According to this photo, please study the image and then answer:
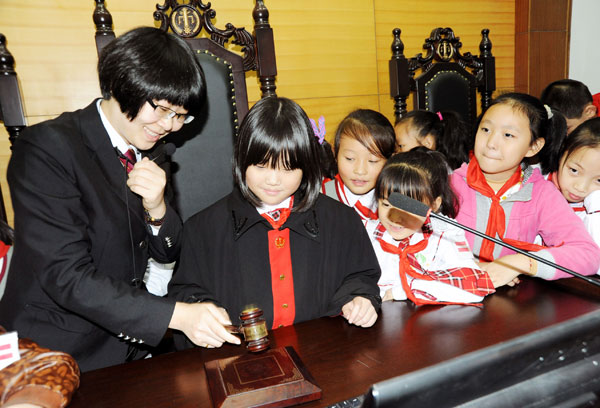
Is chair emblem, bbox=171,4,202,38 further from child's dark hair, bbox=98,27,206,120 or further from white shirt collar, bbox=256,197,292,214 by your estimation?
white shirt collar, bbox=256,197,292,214

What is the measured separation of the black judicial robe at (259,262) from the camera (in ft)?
3.99

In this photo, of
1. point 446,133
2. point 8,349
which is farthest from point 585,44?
point 8,349

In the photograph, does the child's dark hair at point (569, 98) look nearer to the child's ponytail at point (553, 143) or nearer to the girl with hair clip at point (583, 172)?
the child's ponytail at point (553, 143)

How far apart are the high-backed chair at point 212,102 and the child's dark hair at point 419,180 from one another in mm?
907

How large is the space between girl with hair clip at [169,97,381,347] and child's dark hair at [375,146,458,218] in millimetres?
319

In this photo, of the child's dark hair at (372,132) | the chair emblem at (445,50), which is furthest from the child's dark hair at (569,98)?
the child's dark hair at (372,132)

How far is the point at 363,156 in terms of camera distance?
1834 millimetres

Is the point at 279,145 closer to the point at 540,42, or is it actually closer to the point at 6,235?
the point at 6,235

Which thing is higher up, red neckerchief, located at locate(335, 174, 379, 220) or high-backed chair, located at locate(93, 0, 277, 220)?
high-backed chair, located at locate(93, 0, 277, 220)

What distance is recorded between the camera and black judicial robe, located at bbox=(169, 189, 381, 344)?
1.22 m

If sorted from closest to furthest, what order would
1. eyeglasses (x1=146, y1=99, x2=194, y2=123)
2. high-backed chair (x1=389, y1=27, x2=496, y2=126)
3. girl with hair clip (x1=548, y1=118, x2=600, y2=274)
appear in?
eyeglasses (x1=146, y1=99, x2=194, y2=123) → girl with hair clip (x1=548, y1=118, x2=600, y2=274) → high-backed chair (x1=389, y1=27, x2=496, y2=126)

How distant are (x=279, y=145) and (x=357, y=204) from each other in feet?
2.33

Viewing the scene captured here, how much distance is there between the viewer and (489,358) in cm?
49

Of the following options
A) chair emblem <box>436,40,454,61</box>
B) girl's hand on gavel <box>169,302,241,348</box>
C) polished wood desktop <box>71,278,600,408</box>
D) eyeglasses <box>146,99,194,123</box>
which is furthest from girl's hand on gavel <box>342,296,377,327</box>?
chair emblem <box>436,40,454,61</box>
